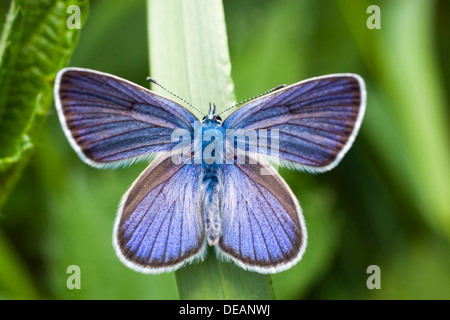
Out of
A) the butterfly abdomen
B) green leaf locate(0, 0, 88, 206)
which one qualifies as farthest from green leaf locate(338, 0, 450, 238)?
green leaf locate(0, 0, 88, 206)

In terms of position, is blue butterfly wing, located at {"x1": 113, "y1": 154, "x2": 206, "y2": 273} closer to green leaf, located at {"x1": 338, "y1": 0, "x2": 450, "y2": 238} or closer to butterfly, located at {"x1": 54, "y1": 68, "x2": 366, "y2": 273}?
butterfly, located at {"x1": 54, "y1": 68, "x2": 366, "y2": 273}

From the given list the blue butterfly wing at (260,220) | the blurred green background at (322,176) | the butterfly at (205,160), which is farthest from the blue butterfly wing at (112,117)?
the blurred green background at (322,176)

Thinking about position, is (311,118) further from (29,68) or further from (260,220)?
(29,68)

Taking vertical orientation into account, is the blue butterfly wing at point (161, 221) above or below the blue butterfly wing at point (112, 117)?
below

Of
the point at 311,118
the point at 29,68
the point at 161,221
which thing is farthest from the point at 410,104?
the point at 29,68

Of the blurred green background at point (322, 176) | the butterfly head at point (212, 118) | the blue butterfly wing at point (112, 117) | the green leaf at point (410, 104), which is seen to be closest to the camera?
the blue butterfly wing at point (112, 117)

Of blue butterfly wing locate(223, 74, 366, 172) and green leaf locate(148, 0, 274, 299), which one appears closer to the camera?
blue butterfly wing locate(223, 74, 366, 172)

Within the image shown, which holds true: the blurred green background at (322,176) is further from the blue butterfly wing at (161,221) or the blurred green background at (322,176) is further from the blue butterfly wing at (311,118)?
the blue butterfly wing at (311,118)

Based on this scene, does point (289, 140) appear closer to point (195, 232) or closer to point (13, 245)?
point (195, 232)
